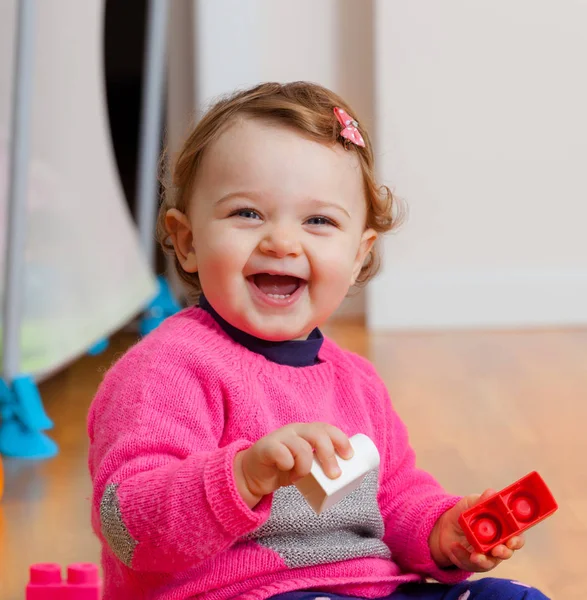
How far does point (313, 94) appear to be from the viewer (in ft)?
3.06

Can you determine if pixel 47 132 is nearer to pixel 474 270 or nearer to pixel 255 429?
pixel 255 429

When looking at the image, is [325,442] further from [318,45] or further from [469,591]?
[318,45]

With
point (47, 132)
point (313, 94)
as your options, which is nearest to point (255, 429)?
point (313, 94)

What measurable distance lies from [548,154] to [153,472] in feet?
6.57

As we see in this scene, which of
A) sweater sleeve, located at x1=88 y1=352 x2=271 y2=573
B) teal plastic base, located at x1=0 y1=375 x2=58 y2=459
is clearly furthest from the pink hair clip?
teal plastic base, located at x1=0 y1=375 x2=58 y2=459

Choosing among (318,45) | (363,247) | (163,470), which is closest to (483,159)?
(318,45)

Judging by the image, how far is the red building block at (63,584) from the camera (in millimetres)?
920

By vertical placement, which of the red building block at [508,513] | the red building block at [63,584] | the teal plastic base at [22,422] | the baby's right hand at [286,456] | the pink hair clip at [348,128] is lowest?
the teal plastic base at [22,422]

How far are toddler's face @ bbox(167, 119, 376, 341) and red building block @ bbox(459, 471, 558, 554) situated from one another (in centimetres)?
20

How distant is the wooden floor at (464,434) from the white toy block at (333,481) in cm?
51

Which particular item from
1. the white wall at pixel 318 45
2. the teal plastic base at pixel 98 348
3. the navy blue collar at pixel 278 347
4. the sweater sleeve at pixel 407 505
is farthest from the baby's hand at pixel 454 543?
the white wall at pixel 318 45

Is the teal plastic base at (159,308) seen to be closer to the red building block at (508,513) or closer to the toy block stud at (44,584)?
the toy block stud at (44,584)

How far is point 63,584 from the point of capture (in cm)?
93

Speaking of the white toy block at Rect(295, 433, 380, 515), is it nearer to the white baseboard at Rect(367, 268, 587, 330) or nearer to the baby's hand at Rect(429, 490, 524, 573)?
the baby's hand at Rect(429, 490, 524, 573)
